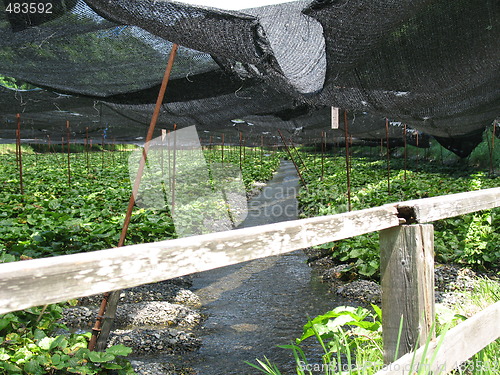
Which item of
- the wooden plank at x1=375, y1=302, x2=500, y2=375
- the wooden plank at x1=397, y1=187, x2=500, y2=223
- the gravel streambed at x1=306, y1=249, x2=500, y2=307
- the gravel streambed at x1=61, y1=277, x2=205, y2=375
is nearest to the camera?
the wooden plank at x1=375, y1=302, x2=500, y2=375

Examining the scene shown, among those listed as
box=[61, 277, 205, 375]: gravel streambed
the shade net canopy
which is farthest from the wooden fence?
box=[61, 277, 205, 375]: gravel streambed

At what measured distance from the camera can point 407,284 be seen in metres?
1.63

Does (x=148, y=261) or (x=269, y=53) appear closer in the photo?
(x=148, y=261)

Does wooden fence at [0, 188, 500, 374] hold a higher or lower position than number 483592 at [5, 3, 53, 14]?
lower

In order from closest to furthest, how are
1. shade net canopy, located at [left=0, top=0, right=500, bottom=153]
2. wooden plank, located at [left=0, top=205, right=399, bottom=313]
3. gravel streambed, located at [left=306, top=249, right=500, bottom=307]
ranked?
wooden plank, located at [left=0, top=205, right=399, bottom=313] < shade net canopy, located at [left=0, top=0, right=500, bottom=153] < gravel streambed, located at [left=306, top=249, right=500, bottom=307]

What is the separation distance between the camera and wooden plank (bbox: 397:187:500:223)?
5.39 ft

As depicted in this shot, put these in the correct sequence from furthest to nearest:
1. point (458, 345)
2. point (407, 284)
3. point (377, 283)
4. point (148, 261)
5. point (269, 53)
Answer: point (377, 283)
point (269, 53)
point (458, 345)
point (407, 284)
point (148, 261)

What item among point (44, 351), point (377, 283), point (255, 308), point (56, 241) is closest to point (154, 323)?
point (255, 308)

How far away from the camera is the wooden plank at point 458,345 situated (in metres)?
1.53

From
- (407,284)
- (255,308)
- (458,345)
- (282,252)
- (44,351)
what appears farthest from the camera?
(255,308)

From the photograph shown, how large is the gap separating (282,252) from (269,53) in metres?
1.73

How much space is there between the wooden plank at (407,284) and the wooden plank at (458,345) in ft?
0.22

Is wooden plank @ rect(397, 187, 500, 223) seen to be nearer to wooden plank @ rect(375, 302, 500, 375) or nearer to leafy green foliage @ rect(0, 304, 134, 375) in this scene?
wooden plank @ rect(375, 302, 500, 375)

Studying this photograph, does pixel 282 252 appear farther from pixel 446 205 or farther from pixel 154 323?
pixel 154 323
